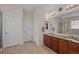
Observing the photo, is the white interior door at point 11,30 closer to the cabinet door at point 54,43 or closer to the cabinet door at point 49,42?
the cabinet door at point 49,42

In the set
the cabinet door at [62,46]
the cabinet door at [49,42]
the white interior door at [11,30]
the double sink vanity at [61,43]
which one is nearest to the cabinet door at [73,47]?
the double sink vanity at [61,43]

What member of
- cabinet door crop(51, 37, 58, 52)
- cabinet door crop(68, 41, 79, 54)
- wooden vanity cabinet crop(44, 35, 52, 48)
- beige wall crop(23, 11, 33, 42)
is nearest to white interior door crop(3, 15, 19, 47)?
beige wall crop(23, 11, 33, 42)

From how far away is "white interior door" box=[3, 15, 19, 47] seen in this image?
3666 millimetres

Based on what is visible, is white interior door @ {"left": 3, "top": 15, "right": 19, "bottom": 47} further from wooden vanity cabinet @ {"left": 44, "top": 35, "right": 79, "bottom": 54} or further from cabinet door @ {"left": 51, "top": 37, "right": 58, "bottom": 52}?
cabinet door @ {"left": 51, "top": 37, "right": 58, "bottom": 52}

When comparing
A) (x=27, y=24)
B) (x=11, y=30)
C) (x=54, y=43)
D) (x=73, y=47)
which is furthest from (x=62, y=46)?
(x=11, y=30)

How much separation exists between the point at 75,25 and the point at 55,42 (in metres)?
0.86

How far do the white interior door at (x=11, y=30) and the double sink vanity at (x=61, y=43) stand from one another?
100 cm

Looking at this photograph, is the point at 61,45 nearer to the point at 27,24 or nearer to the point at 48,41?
the point at 48,41

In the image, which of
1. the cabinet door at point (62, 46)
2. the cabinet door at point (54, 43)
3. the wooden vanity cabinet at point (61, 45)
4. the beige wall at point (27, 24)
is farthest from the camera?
the beige wall at point (27, 24)

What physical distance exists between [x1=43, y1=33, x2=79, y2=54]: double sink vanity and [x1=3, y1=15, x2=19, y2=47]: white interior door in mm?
1005

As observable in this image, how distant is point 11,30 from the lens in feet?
12.6

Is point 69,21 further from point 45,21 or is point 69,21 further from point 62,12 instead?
point 45,21

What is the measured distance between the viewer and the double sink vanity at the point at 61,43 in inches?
105

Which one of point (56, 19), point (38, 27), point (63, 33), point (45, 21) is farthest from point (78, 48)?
point (38, 27)
